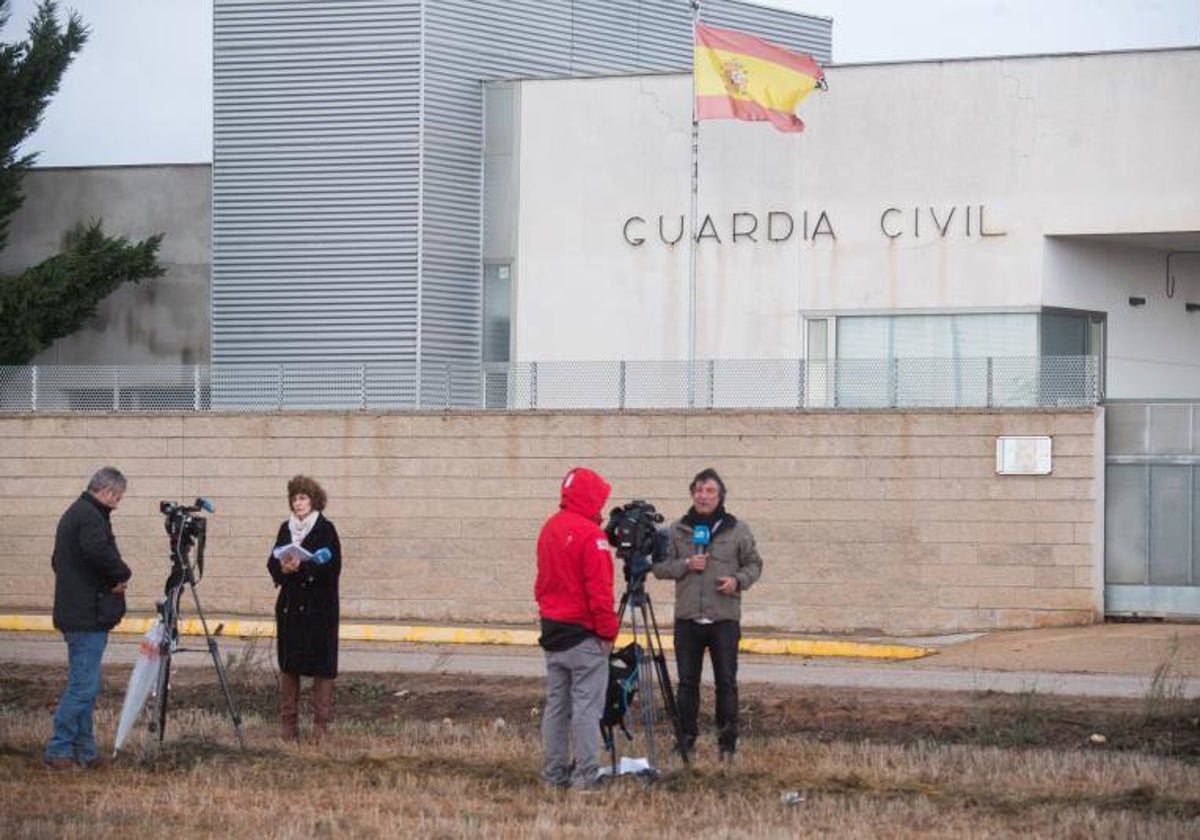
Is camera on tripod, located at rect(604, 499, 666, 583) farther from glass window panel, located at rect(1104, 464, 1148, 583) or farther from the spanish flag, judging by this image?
the spanish flag

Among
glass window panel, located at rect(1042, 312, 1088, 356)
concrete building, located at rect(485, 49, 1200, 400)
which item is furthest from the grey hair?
glass window panel, located at rect(1042, 312, 1088, 356)

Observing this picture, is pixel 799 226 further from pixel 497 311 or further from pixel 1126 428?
pixel 1126 428

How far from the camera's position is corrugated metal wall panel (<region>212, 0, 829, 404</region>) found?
3102 centimetres

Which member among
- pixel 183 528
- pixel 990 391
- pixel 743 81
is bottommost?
pixel 183 528

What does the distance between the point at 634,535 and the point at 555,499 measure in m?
13.4

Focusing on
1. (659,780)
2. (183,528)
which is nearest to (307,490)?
(183,528)

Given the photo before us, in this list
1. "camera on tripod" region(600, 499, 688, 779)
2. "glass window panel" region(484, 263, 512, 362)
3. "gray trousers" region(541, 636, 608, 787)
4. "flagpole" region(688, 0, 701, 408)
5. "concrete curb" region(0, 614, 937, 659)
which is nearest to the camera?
"gray trousers" region(541, 636, 608, 787)

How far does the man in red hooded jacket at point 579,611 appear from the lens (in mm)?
12828

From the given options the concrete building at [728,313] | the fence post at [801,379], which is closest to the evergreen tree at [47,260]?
the concrete building at [728,313]

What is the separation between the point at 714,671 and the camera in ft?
47.1

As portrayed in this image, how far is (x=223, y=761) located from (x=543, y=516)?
42.1ft

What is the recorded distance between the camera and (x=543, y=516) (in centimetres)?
2697

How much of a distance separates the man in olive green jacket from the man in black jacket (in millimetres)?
3825

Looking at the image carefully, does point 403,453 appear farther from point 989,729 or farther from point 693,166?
point 989,729
